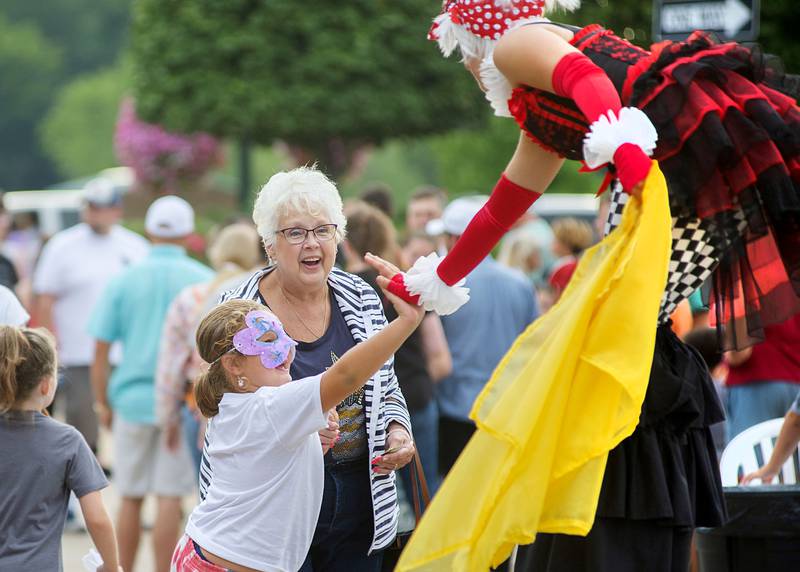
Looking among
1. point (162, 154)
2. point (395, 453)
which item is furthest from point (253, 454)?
point (162, 154)

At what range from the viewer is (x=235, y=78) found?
24.7m

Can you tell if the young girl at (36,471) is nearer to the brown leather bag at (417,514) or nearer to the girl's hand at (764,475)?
the brown leather bag at (417,514)

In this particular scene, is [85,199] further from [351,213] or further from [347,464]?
[347,464]

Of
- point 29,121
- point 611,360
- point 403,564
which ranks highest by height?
point 29,121

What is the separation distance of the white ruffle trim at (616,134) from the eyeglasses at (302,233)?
1118 mm

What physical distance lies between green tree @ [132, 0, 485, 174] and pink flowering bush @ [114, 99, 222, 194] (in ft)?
13.3

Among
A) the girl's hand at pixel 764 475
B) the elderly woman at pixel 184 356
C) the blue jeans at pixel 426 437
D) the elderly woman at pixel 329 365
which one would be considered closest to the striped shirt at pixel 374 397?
the elderly woman at pixel 329 365

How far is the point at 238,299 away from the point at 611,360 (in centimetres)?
128

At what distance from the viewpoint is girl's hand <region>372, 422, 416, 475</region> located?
13.0ft

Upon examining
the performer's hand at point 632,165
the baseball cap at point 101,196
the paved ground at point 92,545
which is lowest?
the paved ground at point 92,545

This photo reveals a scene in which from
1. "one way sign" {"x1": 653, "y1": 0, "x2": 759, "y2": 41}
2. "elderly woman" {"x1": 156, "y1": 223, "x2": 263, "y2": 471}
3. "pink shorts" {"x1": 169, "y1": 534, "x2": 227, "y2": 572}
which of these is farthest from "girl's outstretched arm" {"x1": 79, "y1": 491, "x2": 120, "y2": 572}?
"one way sign" {"x1": 653, "y1": 0, "x2": 759, "y2": 41}

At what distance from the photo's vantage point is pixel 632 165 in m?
3.09

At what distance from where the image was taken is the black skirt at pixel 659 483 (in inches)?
140

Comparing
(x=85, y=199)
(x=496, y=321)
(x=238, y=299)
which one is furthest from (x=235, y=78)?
(x=238, y=299)
